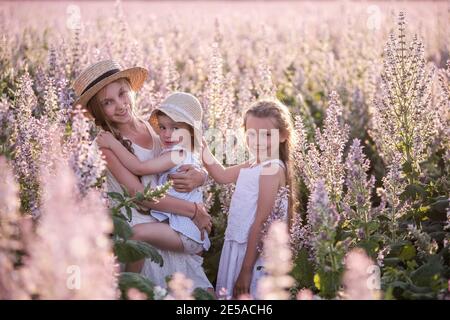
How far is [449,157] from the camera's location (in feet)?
13.2

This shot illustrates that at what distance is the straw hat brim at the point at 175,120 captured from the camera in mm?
4051

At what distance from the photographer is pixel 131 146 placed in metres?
4.07

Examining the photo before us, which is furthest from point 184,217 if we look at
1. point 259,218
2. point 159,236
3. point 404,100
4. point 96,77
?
point 404,100

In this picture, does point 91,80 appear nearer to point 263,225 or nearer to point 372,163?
point 263,225

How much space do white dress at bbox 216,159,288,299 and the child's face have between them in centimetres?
42

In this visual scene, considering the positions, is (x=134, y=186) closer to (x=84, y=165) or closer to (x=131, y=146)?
(x=131, y=146)

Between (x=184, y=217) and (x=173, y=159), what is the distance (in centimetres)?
35

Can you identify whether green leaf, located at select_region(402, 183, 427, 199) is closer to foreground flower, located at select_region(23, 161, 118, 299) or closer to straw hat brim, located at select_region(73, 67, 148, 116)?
straw hat brim, located at select_region(73, 67, 148, 116)

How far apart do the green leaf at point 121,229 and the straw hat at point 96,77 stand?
4.09 ft

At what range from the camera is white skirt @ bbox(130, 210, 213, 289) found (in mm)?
3781

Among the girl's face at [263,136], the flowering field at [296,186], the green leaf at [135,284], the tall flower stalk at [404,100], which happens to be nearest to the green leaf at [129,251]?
the flowering field at [296,186]

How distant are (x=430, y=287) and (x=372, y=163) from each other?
246 cm

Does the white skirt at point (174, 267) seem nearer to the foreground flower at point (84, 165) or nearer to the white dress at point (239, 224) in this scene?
the white dress at point (239, 224)

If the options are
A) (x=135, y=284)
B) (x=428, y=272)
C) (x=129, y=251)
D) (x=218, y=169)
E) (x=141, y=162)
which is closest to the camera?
(x=135, y=284)
